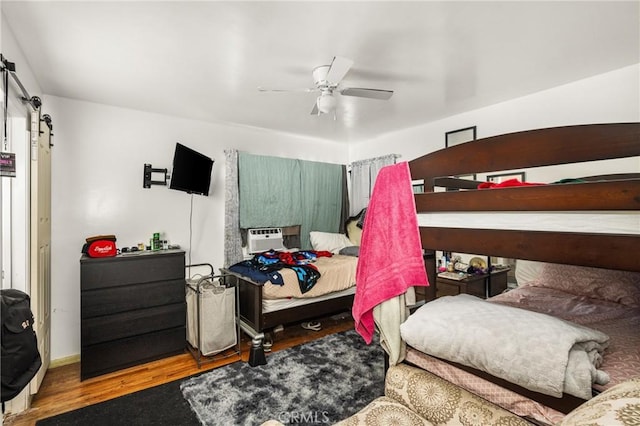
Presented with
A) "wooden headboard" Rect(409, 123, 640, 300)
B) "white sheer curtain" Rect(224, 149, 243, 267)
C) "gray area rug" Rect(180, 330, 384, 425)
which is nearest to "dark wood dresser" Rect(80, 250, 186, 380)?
"gray area rug" Rect(180, 330, 384, 425)

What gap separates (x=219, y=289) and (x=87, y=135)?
2010 mm

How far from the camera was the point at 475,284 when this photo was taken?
295cm

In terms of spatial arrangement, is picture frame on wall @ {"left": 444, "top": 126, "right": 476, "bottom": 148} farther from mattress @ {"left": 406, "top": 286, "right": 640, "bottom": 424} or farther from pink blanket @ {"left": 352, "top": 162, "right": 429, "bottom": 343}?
pink blanket @ {"left": 352, "top": 162, "right": 429, "bottom": 343}

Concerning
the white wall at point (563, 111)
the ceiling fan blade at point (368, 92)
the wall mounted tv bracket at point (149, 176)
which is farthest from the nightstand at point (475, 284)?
the wall mounted tv bracket at point (149, 176)

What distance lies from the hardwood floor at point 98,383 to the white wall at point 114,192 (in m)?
0.47

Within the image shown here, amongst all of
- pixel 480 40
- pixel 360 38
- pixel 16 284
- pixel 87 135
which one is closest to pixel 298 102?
pixel 360 38

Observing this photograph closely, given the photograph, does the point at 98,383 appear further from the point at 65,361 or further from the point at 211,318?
the point at 211,318

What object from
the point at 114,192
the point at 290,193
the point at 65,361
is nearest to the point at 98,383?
the point at 65,361

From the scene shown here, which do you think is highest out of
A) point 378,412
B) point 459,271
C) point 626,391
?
point 626,391

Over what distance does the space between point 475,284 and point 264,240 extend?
8.12 feet

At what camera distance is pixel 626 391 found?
0.62 meters

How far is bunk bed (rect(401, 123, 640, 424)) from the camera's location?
37.7 inches

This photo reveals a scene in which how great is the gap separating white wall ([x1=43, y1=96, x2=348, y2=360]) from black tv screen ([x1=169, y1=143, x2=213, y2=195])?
1.05ft

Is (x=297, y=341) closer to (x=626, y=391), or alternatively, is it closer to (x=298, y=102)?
(x=298, y=102)
